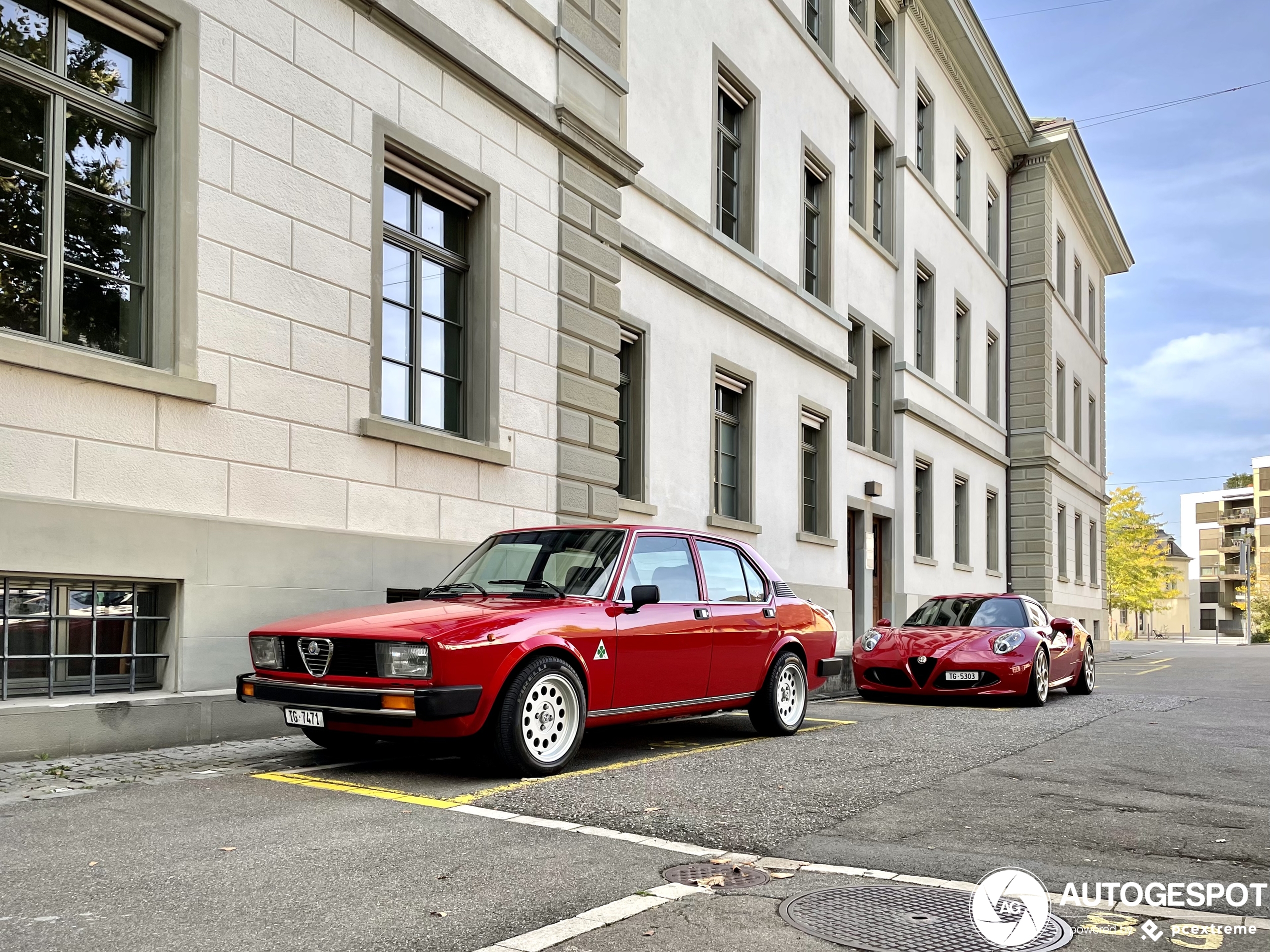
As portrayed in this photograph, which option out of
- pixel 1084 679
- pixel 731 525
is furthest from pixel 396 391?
pixel 1084 679

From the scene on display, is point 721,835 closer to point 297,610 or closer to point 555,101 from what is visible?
point 297,610

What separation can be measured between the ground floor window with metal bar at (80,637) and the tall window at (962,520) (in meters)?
23.0

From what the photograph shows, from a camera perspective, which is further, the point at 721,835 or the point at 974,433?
the point at 974,433

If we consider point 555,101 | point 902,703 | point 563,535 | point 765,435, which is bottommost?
point 902,703

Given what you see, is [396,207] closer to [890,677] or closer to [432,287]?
[432,287]

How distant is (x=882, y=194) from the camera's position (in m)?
24.5

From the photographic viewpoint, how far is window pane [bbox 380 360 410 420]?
35.2 feet

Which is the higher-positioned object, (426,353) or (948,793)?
(426,353)

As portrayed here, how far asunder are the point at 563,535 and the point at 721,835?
333 cm

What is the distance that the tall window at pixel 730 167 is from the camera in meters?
17.5

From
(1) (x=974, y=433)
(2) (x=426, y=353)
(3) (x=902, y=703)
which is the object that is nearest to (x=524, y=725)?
(2) (x=426, y=353)

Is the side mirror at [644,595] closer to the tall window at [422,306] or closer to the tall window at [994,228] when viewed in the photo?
the tall window at [422,306]

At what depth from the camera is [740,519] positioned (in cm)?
1744

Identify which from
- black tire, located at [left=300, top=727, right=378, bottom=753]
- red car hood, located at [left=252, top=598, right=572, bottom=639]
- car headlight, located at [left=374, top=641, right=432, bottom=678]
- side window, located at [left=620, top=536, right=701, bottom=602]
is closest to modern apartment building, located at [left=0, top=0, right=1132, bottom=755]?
black tire, located at [left=300, top=727, right=378, bottom=753]
